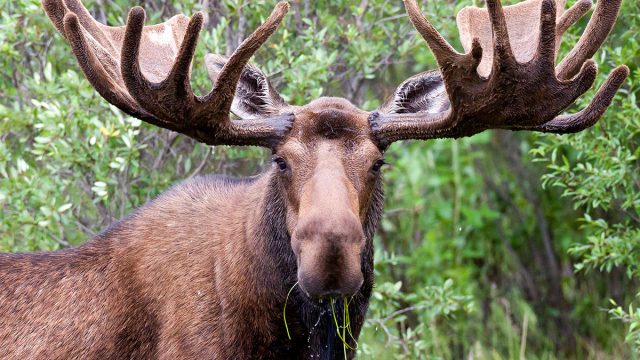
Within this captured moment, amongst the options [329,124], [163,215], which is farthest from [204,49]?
[329,124]

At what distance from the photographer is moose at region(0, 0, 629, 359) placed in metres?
5.01

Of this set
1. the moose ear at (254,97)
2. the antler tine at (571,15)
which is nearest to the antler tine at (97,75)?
the moose ear at (254,97)

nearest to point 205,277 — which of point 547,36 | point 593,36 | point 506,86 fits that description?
point 506,86

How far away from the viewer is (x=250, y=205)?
5.51m

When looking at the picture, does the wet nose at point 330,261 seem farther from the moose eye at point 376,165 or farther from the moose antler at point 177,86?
the moose antler at point 177,86

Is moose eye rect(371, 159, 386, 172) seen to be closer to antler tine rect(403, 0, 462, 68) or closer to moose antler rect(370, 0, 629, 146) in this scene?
moose antler rect(370, 0, 629, 146)

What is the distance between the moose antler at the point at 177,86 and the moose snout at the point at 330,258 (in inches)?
27.9

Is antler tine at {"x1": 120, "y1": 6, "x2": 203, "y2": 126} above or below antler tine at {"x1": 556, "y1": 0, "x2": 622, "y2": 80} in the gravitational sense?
below

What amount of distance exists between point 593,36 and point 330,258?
1723 mm

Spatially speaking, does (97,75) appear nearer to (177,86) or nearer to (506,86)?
(177,86)

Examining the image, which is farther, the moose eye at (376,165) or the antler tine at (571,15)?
the antler tine at (571,15)

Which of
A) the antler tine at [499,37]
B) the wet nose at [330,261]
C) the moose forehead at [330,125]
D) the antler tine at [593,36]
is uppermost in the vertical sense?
the antler tine at [593,36]

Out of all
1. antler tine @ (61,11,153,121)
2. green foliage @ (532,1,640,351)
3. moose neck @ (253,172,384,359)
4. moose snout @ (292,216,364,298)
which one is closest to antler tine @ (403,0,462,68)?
moose neck @ (253,172,384,359)

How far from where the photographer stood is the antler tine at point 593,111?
519cm
